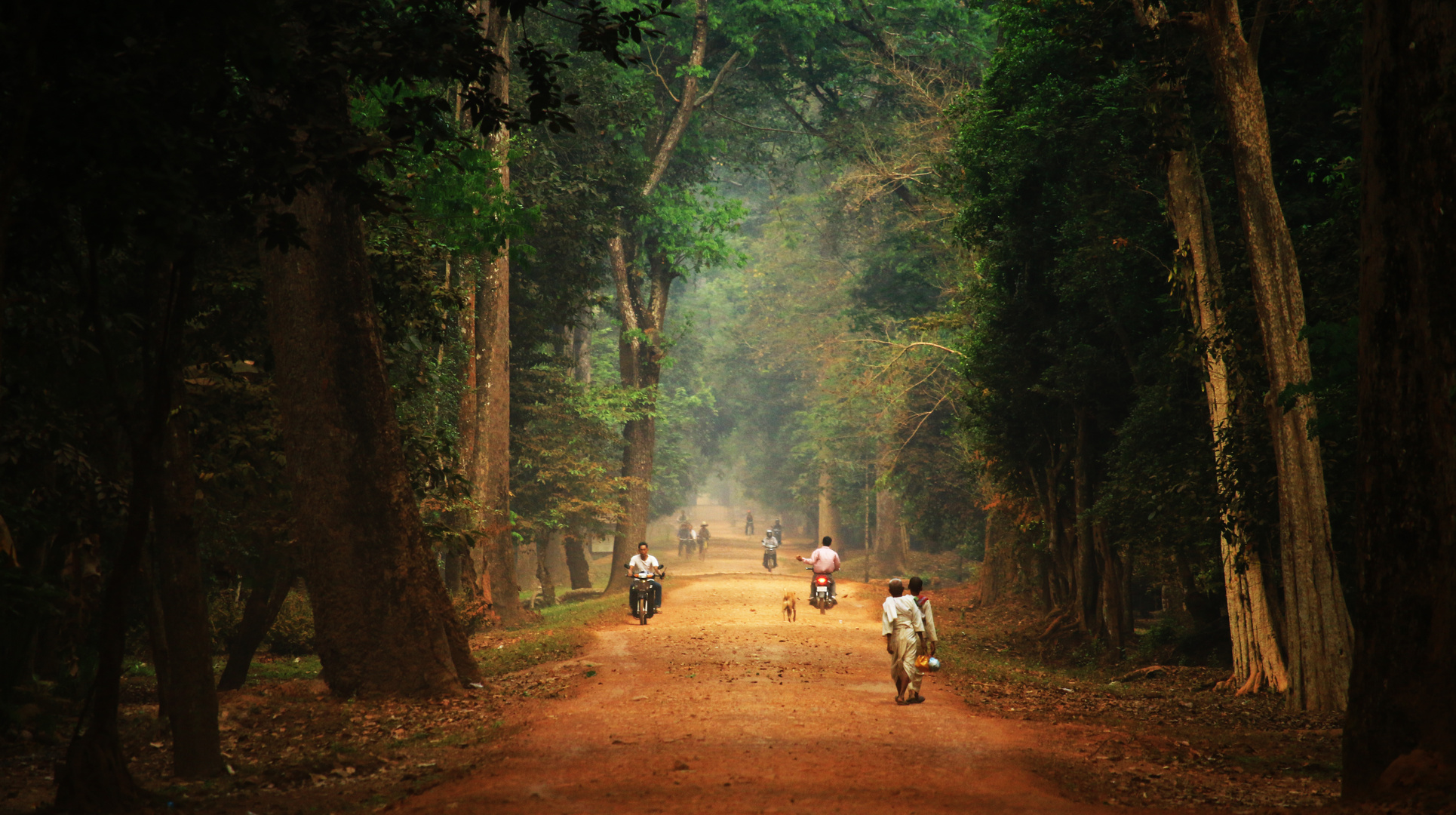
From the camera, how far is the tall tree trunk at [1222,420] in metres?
12.9

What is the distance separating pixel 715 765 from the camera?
26.4ft

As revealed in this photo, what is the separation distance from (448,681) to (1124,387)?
11.5 m

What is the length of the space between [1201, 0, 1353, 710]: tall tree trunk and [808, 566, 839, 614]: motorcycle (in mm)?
13365

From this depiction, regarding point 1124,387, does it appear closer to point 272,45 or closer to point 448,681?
point 448,681

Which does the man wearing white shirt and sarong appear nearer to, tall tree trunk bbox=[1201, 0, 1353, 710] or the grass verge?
tall tree trunk bbox=[1201, 0, 1353, 710]

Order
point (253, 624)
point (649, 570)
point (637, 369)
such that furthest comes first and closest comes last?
point (637, 369)
point (649, 570)
point (253, 624)

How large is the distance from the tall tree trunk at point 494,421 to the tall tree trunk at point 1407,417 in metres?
16.8

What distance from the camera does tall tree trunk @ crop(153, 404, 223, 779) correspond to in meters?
7.27

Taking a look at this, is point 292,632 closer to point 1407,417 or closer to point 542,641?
point 542,641

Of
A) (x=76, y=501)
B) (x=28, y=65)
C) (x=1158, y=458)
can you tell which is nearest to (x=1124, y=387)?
(x=1158, y=458)

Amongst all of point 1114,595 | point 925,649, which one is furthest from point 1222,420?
point 1114,595

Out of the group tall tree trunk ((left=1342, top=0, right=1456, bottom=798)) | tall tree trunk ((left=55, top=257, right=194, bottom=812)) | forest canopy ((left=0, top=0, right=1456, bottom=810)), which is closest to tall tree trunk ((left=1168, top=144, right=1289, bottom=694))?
forest canopy ((left=0, top=0, right=1456, bottom=810))

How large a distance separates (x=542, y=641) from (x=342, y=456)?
302 inches

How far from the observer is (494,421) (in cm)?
2258
